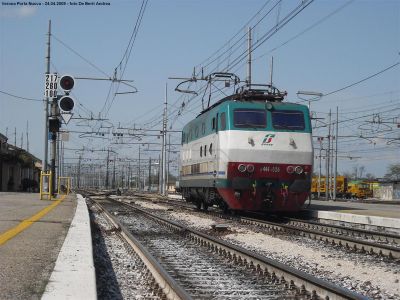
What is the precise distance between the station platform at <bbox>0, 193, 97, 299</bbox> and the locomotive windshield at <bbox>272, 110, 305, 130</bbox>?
7.55 m

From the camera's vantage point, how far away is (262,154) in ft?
57.3

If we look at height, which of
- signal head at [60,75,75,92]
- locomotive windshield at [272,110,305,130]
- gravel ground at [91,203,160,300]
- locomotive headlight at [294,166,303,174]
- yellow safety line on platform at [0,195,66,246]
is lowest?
gravel ground at [91,203,160,300]

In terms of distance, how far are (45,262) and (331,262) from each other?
15.7 feet

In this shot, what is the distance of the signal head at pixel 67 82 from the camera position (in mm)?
22891

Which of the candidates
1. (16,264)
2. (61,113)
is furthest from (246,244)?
(61,113)

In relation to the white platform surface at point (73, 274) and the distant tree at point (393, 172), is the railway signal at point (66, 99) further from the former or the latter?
the distant tree at point (393, 172)

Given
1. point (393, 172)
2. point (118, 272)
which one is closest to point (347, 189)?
point (393, 172)

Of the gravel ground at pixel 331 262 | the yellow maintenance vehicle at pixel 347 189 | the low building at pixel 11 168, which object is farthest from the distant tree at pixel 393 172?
the gravel ground at pixel 331 262

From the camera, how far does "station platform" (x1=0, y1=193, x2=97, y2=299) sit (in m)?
5.61

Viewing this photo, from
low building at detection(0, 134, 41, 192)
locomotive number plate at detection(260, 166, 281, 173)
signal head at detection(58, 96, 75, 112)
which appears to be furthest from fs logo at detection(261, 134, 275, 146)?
low building at detection(0, 134, 41, 192)

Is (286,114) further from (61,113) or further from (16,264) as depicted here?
(16,264)

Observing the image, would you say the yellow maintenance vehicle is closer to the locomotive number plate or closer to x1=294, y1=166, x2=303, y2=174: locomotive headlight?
x1=294, y1=166, x2=303, y2=174: locomotive headlight

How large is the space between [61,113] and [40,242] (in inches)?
578

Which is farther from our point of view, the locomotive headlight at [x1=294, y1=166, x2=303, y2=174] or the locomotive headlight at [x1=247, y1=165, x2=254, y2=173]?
the locomotive headlight at [x1=294, y1=166, x2=303, y2=174]
